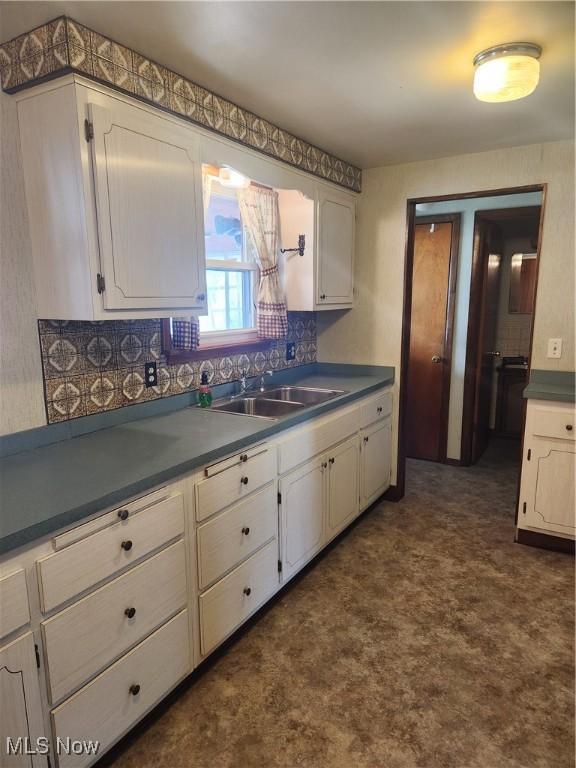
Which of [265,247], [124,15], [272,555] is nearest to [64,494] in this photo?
[272,555]

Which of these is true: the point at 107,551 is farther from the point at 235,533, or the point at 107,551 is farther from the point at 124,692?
the point at 235,533

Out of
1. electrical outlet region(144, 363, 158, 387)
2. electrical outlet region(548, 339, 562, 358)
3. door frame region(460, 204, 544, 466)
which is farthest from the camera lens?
door frame region(460, 204, 544, 466)

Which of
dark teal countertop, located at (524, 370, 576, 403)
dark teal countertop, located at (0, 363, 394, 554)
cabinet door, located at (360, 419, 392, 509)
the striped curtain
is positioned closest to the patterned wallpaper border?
the striped curtain

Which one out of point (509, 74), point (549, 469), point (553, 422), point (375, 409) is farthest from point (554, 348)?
point (509, 74)

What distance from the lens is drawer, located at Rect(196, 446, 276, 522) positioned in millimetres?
1718

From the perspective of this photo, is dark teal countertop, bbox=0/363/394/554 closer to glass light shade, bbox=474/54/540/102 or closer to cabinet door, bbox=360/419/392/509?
cabinet door, bbox=360/419/392/509

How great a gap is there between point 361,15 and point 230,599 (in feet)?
6.77

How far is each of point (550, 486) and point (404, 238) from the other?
174 centimetres

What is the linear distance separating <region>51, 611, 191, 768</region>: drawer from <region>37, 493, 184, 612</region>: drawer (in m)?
0.30

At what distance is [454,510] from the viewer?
332 centimetres

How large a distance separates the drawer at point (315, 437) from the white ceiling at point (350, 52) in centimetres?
146

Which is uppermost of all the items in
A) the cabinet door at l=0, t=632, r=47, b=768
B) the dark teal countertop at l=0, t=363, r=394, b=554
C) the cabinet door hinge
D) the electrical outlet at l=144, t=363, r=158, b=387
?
the cabinet door hinge

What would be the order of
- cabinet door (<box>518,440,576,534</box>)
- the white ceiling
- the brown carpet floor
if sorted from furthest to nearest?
cabinet door (<box>518,440,576,534</box>) → the brown carpet floor → the white ceiling

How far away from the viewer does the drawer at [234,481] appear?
5.64 ft
